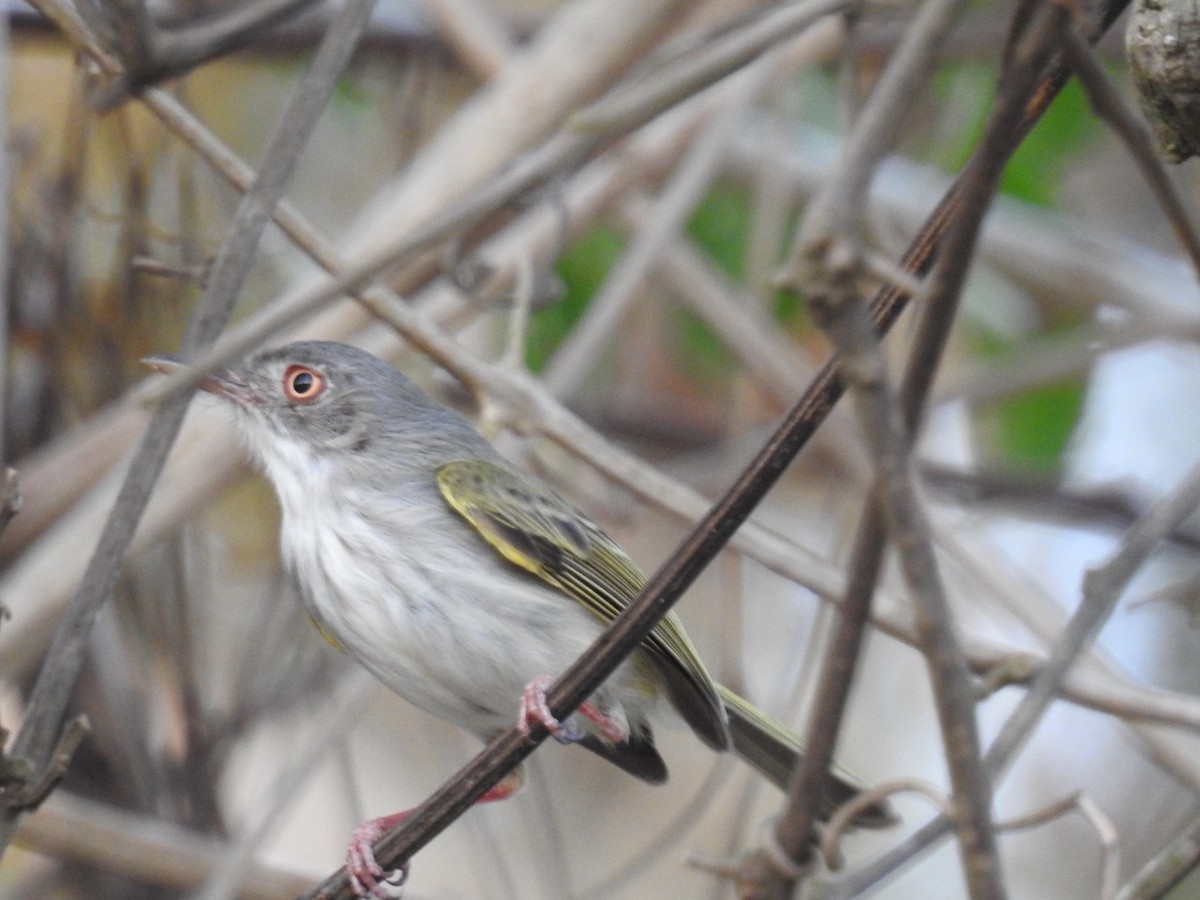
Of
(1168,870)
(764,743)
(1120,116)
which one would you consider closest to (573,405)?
(764,743)

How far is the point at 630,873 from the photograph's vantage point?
14.5ft

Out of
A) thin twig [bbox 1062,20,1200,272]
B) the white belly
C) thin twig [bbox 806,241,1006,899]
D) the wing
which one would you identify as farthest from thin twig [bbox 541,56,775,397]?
thin twig [bbox 806,241,1006,899]

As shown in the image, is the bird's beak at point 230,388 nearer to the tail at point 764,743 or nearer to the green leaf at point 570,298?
the tail at point 764,743

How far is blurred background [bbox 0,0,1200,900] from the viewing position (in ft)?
13.1

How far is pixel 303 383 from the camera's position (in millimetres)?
3729

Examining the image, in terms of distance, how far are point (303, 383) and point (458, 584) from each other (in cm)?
84

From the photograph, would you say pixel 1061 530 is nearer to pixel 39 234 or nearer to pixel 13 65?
pixel 39 234

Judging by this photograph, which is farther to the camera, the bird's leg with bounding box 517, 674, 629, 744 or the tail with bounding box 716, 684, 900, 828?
the tail with bounding box 716, 684, 900, 828

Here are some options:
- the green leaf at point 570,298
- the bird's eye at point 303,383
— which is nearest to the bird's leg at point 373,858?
the bird's eye at point 303,383

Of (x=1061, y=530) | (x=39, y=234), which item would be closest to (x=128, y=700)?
(x=39, y=234)

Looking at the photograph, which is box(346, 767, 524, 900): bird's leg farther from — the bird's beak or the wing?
the bird's beak

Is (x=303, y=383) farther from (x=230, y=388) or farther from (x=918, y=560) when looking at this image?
(x=918, y=560)

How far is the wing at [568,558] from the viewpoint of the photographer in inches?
126

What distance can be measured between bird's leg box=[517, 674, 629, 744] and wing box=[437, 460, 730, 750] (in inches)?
6.2
